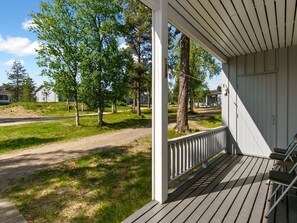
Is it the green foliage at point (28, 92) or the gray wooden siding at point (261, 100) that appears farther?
the green foliage at point (28, 92)

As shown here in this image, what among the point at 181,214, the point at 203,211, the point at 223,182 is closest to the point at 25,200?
the point at 181,214

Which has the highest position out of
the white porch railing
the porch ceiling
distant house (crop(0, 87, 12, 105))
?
distant house (crop(0, 87, 12, 105))

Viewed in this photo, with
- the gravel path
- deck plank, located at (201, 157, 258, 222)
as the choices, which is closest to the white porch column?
deck plank, located at (201, 157, 258, 222)

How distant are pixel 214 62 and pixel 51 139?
1428 cm

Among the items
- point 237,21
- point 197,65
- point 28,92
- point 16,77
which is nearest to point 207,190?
point 237,21

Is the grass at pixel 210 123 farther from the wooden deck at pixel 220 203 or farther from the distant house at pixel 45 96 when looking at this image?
the distant house at pixel 45 96

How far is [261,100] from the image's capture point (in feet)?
15.4

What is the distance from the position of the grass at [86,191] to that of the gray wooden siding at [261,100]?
101 inches

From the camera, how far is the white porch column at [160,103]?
2.42m

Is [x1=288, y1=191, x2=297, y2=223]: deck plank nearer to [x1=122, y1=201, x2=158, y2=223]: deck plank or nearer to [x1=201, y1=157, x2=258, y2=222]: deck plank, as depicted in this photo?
[x1=201, y1=157, x2=258, y2=222]: deck plank

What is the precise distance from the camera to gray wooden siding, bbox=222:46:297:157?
4.31m

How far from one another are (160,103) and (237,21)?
179 cm

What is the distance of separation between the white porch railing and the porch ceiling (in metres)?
1.72

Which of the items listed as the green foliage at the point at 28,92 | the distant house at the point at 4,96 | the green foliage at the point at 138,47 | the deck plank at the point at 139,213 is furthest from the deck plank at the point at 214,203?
the distant house at the point at 4,96
